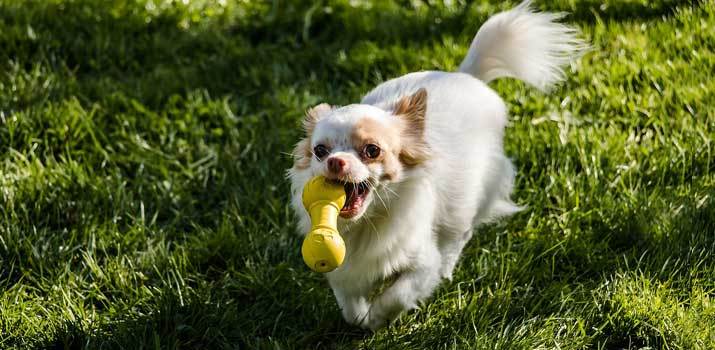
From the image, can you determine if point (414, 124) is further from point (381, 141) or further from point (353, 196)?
point (353, 196)

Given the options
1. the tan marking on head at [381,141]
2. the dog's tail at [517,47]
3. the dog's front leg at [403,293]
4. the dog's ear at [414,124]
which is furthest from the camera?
the dog's tail at [517,47]

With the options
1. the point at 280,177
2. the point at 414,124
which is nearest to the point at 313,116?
the point at 414,124

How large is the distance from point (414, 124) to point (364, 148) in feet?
0.94

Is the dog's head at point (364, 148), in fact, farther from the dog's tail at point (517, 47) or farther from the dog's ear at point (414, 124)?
the dog's tail at point (517, 47)

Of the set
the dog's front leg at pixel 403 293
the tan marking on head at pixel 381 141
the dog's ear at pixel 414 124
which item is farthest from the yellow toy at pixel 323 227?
the dog's front leg at pixel 403 293

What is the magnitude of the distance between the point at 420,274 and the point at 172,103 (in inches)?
74.0

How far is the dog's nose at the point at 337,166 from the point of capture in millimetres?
2498

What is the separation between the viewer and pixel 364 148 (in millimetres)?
2637

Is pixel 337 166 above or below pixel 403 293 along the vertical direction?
above

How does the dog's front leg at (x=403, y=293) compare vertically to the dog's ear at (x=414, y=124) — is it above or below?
below

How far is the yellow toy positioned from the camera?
8.20 feet

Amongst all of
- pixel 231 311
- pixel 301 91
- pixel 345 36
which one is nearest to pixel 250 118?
pixel 301 91

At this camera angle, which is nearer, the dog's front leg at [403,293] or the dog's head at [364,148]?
the dog's head at [364,148]

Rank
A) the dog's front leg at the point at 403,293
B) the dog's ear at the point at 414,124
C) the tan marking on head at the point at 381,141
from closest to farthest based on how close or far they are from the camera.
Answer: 1. the tan marking on head at the point at 381,141
2. the dog's ear at the point at 414,124
3. the dog's front leg at the point at 403,293
